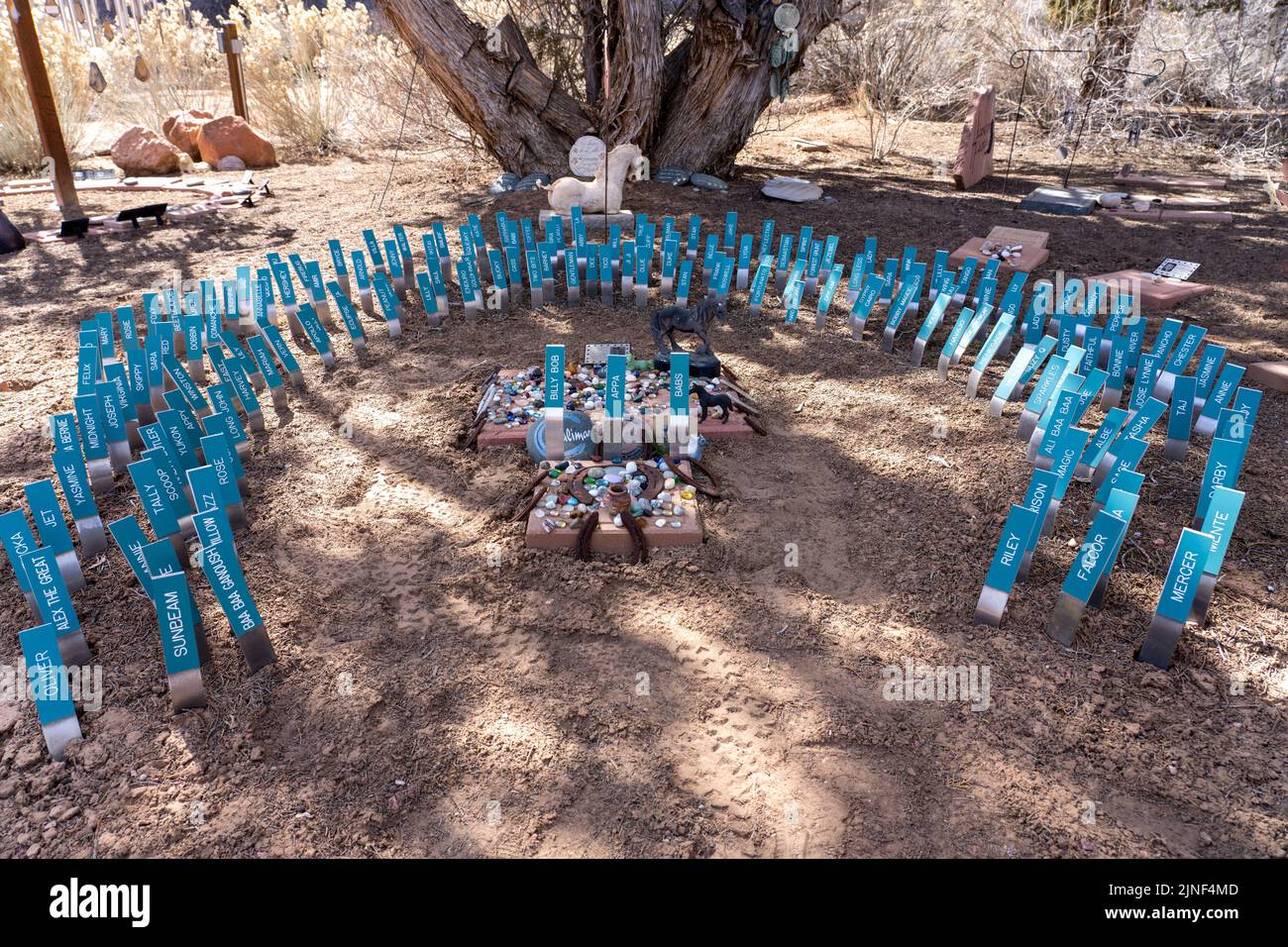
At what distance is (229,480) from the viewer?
3.45m

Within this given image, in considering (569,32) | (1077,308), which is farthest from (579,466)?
(569,32)

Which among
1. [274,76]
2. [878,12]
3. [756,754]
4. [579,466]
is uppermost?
[878,12]

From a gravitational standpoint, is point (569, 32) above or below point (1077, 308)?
above

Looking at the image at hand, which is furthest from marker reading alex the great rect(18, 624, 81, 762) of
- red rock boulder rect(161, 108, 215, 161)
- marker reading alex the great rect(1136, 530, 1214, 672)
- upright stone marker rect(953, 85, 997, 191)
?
red rock boulder rect(161, 108, 215, 161)

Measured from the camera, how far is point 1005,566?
2982 mm

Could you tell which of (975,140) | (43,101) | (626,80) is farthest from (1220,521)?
(43,101)

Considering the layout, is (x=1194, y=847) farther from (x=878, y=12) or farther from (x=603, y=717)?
(x=878, y=12)

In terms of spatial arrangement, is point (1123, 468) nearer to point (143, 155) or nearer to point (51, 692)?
point (51, 692)

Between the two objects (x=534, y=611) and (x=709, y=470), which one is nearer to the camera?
(x=534, y=611)

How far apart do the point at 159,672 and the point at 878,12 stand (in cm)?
1358

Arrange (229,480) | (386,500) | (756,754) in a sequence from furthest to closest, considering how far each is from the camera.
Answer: (386,500), (229,480), (756,754)

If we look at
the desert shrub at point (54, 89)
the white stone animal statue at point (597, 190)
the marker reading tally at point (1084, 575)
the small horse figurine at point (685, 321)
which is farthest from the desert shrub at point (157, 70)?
the marker reading tally at point (1084, 575)

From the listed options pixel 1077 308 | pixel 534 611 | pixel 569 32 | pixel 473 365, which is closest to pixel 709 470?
pixel 534 611

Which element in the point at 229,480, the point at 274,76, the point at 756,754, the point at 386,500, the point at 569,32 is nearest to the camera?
the point at 756,754
